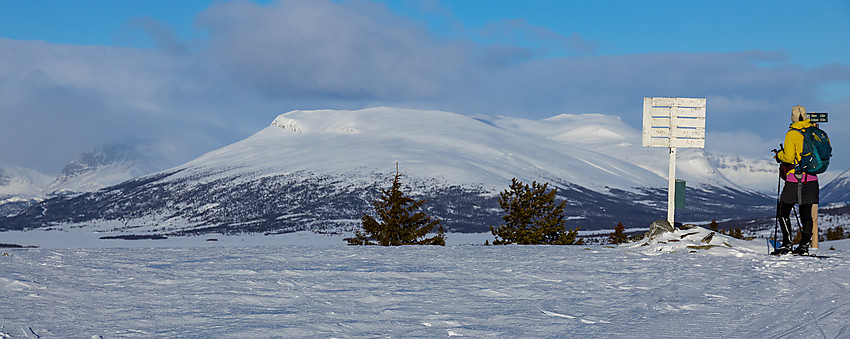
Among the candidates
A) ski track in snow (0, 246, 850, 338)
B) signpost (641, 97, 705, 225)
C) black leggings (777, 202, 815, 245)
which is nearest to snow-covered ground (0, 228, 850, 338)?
ski track in snow (0, 246, 850, 338)

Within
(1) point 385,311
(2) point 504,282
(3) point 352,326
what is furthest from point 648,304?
(3) point 352,326

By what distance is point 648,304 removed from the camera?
27.0ft

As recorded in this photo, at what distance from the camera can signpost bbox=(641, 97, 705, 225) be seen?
18.8 meters

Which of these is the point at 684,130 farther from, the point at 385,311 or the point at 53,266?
the point at 53,266

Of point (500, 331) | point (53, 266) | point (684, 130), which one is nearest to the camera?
point (500, 331)

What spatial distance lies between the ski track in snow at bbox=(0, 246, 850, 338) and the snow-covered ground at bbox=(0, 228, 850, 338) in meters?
0.02

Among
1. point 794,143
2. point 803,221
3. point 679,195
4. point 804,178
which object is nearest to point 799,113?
point 794,143

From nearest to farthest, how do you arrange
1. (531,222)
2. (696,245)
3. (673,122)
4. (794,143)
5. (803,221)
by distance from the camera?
(794,143) < (803,221) < (696,245) < (673,122) < (531,222)

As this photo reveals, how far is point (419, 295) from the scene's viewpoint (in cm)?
872

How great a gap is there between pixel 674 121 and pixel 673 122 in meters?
0.04

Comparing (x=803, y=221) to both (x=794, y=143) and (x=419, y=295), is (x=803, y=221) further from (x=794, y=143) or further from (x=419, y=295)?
(x=419, y=295)

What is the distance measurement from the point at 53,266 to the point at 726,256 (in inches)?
459

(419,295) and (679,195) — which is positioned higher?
(679,195)

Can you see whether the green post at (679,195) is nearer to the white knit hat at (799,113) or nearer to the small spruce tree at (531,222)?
the white knit hat at (799,113)
